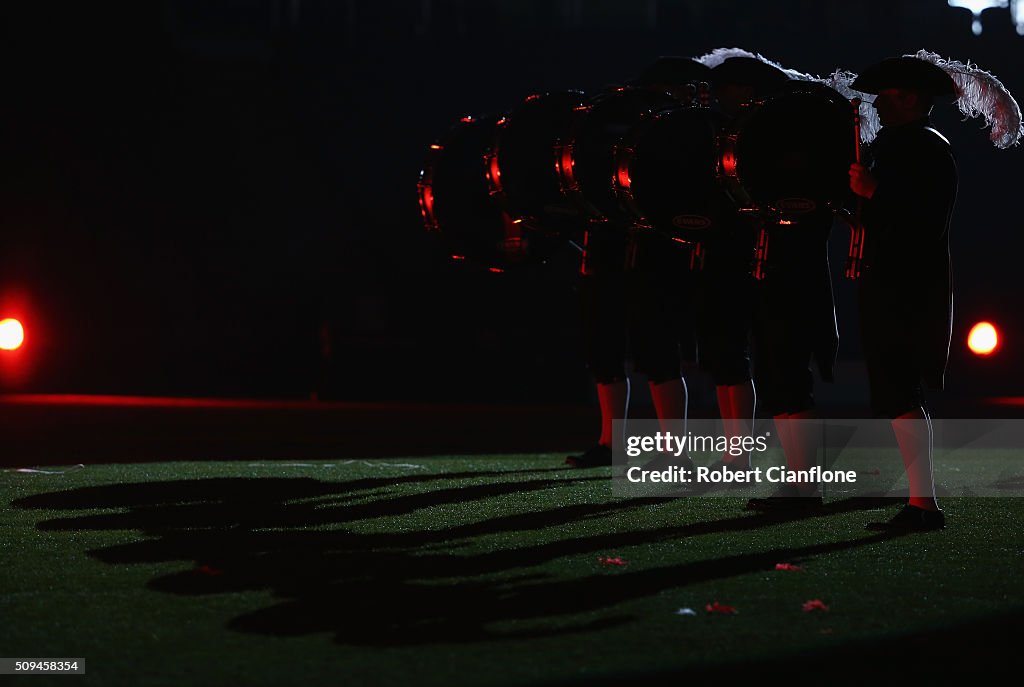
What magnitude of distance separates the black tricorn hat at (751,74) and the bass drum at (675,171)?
19 cm

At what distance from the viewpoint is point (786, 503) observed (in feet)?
18.0

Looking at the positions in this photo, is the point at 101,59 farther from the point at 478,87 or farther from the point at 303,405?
the point at 303,405

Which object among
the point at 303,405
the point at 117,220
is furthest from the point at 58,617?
the point at 117,220

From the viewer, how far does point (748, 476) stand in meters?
6.40

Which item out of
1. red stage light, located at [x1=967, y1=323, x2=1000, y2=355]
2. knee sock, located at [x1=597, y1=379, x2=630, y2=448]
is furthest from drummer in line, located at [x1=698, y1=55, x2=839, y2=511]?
red stage light, located at [x1=967, y1=323, x2=1000, y2=355]

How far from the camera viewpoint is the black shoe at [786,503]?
5.46 metres

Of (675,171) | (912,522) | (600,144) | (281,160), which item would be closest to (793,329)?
(675,171)

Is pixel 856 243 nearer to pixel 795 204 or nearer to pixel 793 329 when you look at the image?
pixel 795 204

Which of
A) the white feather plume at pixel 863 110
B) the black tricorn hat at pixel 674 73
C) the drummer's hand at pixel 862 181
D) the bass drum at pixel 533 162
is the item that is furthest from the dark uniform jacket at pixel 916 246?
the bass drum at pixel 533 162

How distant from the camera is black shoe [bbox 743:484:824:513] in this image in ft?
17.9

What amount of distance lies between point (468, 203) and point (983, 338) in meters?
4.62

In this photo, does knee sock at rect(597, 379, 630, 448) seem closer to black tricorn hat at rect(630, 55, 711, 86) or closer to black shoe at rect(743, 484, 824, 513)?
black tricorn hat at rect(630, 55, 711, 86)

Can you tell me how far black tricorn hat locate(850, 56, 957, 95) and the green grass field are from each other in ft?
5.14

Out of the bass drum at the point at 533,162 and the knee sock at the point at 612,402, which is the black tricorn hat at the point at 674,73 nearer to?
the bass drum at the point at 533,162
